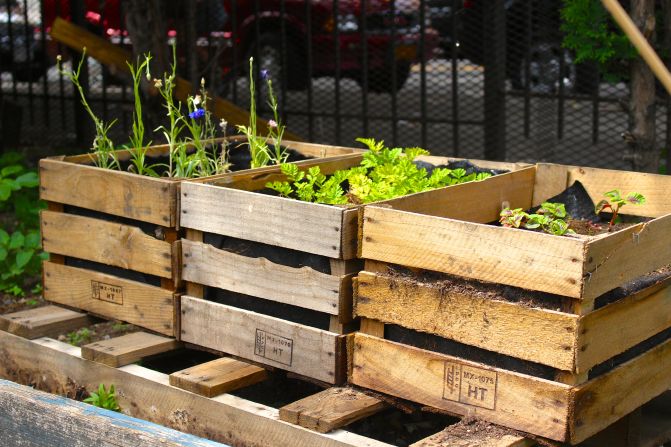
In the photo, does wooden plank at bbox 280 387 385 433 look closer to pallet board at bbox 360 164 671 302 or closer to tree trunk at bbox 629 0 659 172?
pallet board at bbox 360 164 671 302

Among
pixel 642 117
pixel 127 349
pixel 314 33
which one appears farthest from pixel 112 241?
pixel 314 33

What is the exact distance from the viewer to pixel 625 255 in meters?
2.71

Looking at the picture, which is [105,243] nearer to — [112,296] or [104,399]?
[112,296]

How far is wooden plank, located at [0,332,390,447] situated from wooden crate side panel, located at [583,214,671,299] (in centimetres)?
77

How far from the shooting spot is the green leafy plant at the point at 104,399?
11.2 ft

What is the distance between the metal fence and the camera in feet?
21.5

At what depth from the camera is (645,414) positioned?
3.33 m

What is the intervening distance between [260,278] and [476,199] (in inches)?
31.6

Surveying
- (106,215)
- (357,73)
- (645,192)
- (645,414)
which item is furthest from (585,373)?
(357,73)

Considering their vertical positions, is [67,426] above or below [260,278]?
below

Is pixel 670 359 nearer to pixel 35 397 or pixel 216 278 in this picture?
pixel 216 278

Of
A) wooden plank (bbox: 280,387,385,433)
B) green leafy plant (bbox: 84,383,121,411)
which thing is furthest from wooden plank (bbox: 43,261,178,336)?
wooden plank (bbox: 280,387,385,433)

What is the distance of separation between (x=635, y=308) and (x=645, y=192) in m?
0.83

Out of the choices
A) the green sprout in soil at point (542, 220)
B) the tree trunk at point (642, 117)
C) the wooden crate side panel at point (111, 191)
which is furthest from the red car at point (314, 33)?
the green sprout in soil at point (542, 220)
